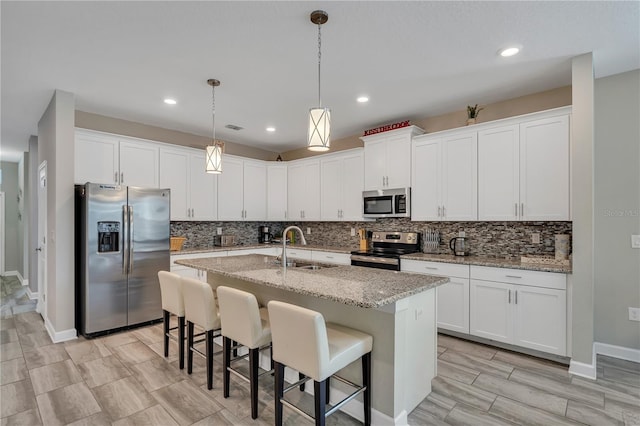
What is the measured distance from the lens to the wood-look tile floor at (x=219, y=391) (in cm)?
218

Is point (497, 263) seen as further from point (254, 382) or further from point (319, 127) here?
point (254, 382)

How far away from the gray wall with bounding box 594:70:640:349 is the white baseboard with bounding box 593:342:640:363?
41mm

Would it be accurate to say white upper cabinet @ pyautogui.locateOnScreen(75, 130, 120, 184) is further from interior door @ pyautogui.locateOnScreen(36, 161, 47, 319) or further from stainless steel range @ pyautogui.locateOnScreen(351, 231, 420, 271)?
stainless steel range @ pyautogui.locateOnScreen(351, 231, 420, 271)

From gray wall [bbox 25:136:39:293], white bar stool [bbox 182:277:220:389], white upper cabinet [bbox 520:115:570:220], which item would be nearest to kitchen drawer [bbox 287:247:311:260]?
white bar stool [bbox 182:277:220:389]

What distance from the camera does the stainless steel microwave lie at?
426 cm

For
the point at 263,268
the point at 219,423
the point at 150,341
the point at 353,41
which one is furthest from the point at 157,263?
the point at 353,41

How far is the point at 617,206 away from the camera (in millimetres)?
3113

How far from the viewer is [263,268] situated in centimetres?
269

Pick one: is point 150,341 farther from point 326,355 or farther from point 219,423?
point 326,355

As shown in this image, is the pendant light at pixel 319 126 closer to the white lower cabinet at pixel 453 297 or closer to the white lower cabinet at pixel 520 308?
the white lower cabinet at pixel 453 297

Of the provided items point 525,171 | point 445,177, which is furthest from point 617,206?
point 445,177

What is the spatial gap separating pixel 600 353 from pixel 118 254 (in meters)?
5.16

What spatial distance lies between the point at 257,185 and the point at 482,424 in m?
4.64

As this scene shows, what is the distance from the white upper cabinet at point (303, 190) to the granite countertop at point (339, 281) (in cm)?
265
